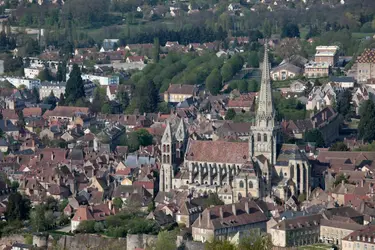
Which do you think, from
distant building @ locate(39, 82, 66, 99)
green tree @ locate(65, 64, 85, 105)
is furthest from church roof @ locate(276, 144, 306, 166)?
distant building @ locate(39, 82, 66, 99)

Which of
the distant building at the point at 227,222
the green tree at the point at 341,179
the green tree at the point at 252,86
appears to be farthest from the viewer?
the green tree at the point at 252,86

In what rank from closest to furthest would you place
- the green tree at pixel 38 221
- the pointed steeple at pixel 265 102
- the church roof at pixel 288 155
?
the green tree at pixel 38 221, the church roof at pixel 288 155, the pointed steeple at pixel 265 102

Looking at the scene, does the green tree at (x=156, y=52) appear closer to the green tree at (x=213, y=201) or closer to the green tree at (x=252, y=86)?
the green tree at (x=252, y=86)

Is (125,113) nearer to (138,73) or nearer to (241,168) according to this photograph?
(138,73)

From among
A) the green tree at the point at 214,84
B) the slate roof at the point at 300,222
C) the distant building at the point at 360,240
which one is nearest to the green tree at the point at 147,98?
the green tree at the point at 214,84

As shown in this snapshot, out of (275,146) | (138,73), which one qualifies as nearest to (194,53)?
(138,73)

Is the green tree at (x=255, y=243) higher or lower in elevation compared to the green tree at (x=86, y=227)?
higher

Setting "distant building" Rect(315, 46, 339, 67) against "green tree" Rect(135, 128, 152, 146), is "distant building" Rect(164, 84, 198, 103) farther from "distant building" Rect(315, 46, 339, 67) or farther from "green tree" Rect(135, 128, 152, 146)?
"green tree" Rect(135, 128, 152, 146)

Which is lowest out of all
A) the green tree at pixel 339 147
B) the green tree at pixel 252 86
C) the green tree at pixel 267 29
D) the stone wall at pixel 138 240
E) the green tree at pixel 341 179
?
the green tree at pixel 267 29
